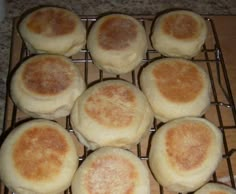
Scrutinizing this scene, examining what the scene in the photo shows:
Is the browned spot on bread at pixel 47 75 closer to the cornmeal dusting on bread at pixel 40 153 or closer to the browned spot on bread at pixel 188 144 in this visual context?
the cornmeal dusting on bread at pixel 40 153

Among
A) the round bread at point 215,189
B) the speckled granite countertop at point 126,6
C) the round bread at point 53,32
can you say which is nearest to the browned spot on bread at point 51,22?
the round bread at point 53,32

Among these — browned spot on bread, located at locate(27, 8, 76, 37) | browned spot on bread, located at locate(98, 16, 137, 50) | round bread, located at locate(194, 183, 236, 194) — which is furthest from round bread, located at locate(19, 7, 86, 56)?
round bread, located at locate(194, 183, 236, 194)

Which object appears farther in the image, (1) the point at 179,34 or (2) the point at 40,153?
(1) the point at 179,34

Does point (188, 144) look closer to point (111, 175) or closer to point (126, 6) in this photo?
point (111, 175)

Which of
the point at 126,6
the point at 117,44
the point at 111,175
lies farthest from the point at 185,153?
the point at 126,6

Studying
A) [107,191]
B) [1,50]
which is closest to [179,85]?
[107,191]

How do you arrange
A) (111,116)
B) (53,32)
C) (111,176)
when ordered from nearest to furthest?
1. (111,176)
2. (111,116)
3. (53,32)

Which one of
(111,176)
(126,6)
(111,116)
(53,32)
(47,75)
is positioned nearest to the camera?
(111,176)

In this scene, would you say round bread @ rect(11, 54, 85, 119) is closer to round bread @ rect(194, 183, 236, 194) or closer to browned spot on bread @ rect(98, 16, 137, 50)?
browned spot on bread @ rect(98, 16, 137, 50)
